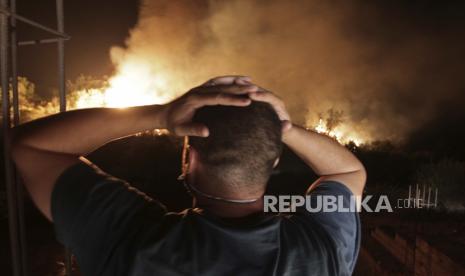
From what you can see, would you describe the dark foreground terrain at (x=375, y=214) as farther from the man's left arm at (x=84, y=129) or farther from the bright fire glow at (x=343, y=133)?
the man's left arm at (x=84, y=129)

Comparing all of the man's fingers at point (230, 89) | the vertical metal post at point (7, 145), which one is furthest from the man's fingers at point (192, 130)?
the vertical metal post at point (7, 145)

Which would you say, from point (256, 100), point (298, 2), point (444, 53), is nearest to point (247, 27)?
point (298, 2)

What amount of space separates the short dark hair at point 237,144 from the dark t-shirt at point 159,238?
0.14 m

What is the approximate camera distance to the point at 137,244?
109cm

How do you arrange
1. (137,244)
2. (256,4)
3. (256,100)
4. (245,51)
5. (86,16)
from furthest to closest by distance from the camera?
(245,51)
(256,4)
(86,16)
(256,100)
(137,244)

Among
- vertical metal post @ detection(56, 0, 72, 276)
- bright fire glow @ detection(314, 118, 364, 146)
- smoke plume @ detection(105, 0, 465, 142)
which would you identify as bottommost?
bright fire glow @ detection(314, 118, 364, 146)

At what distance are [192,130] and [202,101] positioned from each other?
0.10 meters

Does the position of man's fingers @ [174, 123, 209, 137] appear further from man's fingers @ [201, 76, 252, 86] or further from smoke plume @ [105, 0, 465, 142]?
smoke plume @ [105, 0, 465, 142]

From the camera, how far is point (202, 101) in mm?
1172

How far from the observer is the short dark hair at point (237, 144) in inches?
45.0

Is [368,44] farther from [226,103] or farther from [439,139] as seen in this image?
[226,103]

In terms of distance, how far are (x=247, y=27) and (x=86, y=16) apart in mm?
6385

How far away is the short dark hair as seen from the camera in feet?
3.75

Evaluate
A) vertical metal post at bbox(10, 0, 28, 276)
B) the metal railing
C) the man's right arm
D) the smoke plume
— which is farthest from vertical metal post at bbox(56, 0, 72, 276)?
the smoke plume
